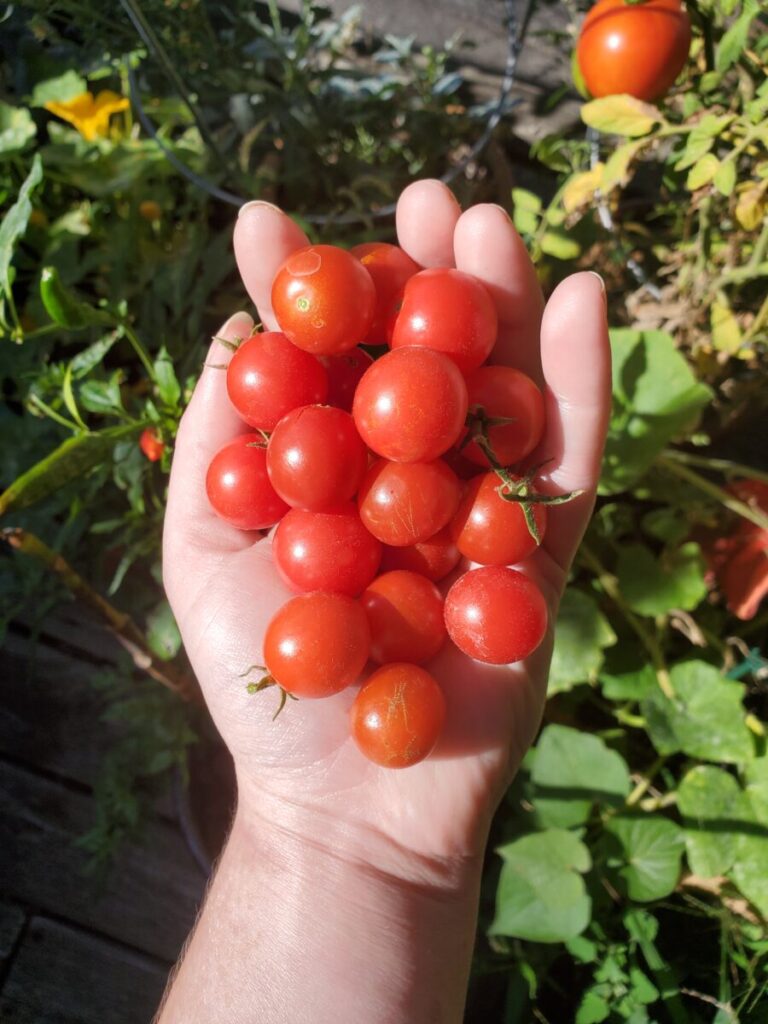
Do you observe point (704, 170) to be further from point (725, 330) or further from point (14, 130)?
point (14, 130)

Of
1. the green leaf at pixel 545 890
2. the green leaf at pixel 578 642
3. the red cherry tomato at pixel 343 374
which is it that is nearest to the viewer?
the red cherry tomato at pixel 343 374

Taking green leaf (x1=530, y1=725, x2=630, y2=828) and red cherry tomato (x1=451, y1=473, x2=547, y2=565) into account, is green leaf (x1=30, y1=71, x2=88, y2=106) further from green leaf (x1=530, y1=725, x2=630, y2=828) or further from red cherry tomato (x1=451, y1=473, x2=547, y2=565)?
green leaf (x1=530, y1=725, x2=630, y2=828)

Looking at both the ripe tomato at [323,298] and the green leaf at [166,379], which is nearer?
the ripe tomato at [323,298]

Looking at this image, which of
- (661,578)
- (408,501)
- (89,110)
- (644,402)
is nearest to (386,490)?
(408,501)

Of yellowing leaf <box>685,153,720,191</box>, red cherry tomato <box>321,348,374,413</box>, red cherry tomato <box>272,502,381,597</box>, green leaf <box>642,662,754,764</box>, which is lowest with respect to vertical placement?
green leaf <box>642,662,754,764</box>

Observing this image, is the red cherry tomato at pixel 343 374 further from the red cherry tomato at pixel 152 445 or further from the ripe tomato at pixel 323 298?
the red cherry tomato at pixel 152 445

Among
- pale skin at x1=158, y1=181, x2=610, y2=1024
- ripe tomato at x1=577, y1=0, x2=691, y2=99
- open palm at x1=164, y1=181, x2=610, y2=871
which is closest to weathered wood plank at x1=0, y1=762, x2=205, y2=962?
pale skin at x1=158, y1=181, x2=610, y2=1024

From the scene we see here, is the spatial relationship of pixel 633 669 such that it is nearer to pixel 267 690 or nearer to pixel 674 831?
pixel 674 831

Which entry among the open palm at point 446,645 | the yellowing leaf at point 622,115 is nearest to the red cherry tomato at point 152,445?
the open palm at point 446,645
